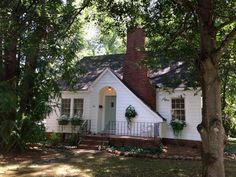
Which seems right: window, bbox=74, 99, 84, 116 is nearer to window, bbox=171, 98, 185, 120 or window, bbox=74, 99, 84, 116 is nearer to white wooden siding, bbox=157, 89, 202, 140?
white wooden siding, bbox=157, 89, 202, 140

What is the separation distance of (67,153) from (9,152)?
8.31 feet

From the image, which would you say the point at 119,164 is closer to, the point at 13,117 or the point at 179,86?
the point at 13,117

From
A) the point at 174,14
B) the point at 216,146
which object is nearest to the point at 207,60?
the point at 216,146

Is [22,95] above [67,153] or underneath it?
above

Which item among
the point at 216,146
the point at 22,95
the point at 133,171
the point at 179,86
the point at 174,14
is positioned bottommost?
the point at 133,171

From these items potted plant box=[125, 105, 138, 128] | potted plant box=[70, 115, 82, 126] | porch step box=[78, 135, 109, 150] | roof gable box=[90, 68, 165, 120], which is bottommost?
porch step box=[78, 135, 109, 150]

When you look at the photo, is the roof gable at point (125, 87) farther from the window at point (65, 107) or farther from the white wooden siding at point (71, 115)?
the window at point (65, 107)

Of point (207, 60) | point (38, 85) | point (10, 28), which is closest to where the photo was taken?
point (207, 60)

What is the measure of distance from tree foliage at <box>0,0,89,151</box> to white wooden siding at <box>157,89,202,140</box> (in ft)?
22.3

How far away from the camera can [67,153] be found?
1284cm

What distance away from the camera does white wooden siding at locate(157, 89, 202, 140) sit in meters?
16.1

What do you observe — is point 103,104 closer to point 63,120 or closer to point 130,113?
point 130,113

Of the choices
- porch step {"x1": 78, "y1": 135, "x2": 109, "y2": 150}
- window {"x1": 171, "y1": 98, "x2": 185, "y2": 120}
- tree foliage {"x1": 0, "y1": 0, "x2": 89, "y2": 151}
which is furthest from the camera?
window {"x1": 171, "y1": 98, "x2": 185, "y2": 120}

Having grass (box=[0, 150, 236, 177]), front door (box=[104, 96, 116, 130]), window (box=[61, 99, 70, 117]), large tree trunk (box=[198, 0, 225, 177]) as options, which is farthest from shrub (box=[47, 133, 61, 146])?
large tree trunk (box=[198, 0, 225, 177])
